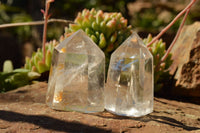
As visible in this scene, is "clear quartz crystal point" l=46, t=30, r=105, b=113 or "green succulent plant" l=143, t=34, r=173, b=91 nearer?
"clear quartz crystal point" l=46, t=30, r=105, b=113

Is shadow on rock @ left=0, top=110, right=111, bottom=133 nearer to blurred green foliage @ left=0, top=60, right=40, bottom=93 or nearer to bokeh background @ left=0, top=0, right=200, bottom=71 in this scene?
blurred green foliage @ left=0, top=60, right=40, bottom=93

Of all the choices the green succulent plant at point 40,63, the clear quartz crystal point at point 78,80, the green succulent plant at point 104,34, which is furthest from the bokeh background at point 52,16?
the clear quartz crystal point at point 78,80

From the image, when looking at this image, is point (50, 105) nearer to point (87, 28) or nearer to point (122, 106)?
point (122, 106)

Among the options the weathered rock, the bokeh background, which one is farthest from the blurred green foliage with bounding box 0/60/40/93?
the bokeh background

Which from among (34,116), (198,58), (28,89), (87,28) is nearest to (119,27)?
(87,28)

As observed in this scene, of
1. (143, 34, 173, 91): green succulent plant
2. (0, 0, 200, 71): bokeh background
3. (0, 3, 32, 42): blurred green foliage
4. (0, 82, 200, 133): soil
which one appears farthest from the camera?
(0, 3, 32, 42): blurred green foliage

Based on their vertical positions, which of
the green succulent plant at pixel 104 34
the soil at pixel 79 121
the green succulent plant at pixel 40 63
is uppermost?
the green succulent plant at pixel 104 34

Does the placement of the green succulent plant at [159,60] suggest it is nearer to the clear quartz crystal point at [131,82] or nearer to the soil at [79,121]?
the soil at [79,121]

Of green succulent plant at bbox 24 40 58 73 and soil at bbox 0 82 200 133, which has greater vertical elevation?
green succulent plant at bbox 24 40 58 73
